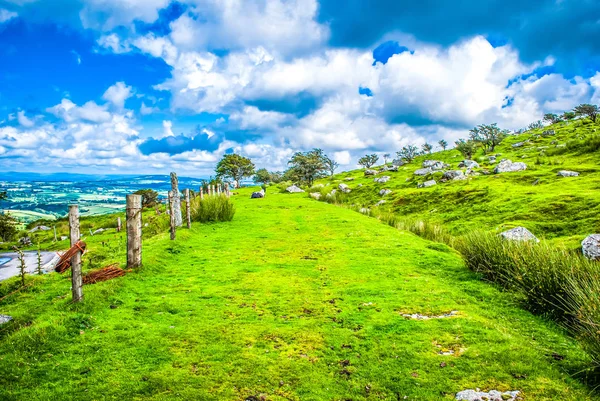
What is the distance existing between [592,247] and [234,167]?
81.2 m

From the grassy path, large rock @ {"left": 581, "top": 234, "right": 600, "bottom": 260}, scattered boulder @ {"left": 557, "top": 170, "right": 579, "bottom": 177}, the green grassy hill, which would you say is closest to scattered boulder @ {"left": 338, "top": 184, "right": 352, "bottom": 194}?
the green grassy hill

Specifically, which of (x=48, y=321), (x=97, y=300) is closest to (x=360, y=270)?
(x=97, y=300)

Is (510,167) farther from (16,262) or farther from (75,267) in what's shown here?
(16,262)

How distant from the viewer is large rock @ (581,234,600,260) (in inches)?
460

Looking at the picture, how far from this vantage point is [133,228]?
10180mm

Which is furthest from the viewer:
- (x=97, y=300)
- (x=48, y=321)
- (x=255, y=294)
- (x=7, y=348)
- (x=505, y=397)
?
(x=255, y=294)

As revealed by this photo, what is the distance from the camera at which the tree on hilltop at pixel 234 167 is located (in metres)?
87.8

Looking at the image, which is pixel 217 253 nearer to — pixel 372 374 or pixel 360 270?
pixel 360 270

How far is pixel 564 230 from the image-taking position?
1903cm

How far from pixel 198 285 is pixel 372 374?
20.0 feet

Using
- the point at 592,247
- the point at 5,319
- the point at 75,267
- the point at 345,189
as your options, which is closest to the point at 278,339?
the point at 75,267

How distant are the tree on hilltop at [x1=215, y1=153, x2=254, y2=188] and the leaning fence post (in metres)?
76.2

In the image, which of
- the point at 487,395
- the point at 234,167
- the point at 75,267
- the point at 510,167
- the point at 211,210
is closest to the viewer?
the point at 487,395

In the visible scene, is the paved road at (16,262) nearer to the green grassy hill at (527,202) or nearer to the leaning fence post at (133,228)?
the leaning fence post at (133,228)
